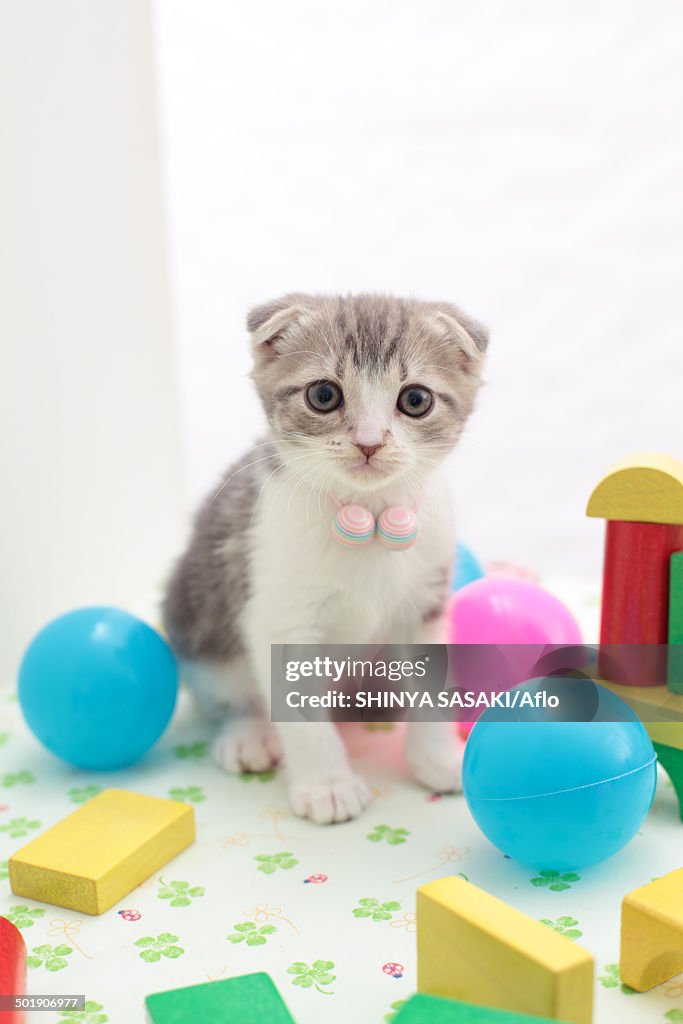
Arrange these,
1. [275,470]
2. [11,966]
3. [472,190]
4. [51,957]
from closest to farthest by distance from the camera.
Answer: [11,966] → [51,957] → [275,470] → [472,190]

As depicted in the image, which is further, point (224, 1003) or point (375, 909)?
point (375, 909)

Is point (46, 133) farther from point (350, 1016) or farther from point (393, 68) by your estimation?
point (350, 1016)

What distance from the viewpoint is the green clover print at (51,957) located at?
3.47 ft

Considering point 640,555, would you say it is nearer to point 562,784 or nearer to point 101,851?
point 562,784

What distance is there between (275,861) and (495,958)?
1.41ft

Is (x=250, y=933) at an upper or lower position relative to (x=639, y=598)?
lower

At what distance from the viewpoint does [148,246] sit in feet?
7.59

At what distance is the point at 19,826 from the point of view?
1368mm

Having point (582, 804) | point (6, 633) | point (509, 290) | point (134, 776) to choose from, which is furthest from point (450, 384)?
point (509, 290)

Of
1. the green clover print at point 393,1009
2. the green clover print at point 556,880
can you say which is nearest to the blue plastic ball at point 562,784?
the green clover print at point 556,880

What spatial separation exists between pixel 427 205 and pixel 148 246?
2.12 ft

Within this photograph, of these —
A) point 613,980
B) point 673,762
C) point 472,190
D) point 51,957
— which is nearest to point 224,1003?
point 51,957

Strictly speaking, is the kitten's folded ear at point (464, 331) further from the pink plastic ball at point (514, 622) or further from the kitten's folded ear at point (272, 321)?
the pink plastic ball at point (514, 622)

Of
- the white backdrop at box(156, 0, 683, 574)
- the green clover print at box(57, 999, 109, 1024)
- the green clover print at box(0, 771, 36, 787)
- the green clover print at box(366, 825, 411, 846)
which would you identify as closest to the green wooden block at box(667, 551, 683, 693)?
the green clover print at box(366, 825, 411, 846)
